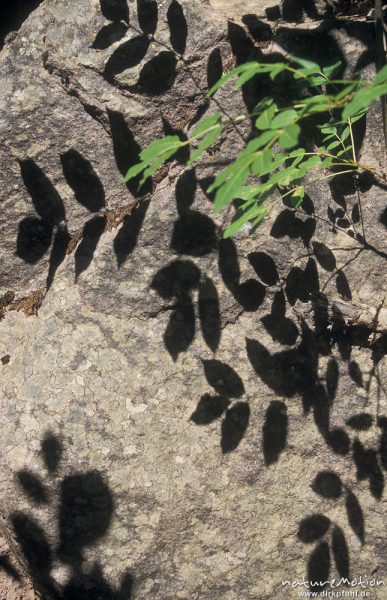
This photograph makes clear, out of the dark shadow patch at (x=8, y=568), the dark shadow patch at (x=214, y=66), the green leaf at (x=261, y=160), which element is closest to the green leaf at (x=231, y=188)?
the green leaf at (x=261, y=160)

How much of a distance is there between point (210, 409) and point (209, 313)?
38 cm

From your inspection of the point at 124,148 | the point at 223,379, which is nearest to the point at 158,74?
the point at 124,148

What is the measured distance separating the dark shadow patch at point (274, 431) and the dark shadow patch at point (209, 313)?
34cm

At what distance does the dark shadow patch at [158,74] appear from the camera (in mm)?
2412

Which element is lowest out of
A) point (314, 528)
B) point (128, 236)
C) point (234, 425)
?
point (314, 528)

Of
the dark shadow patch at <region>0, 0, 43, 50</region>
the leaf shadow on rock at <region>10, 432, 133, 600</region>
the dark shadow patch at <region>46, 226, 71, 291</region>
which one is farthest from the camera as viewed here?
the dark shadow patch at <region>0, 0, 43, 50</region>

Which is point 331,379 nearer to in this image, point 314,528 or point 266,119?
point 314,528

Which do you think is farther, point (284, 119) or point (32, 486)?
point (32, 486)

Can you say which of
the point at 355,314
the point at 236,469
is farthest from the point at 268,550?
the point at 355,314

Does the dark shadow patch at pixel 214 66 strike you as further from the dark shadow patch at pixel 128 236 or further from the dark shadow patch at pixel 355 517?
the dark shadow patch at pixel 355 517

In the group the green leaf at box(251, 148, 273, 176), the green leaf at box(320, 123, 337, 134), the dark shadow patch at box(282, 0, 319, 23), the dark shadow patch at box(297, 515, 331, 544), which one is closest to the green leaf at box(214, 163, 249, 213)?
the green leaf at box(251, 148, 273, 176)

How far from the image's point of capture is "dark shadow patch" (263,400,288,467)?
242 centimetres

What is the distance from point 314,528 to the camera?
241cm

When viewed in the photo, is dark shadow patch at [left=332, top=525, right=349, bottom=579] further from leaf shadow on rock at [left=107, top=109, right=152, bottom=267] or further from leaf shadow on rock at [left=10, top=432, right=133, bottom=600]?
leaf shadow on rock at [left=107, top=109, right=152, bottom=267]
